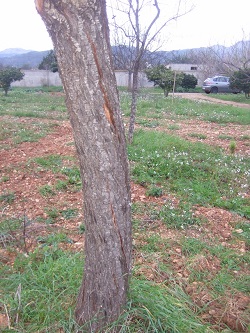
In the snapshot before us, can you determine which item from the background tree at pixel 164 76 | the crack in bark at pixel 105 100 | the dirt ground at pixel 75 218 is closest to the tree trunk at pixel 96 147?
the crack in bark at pixel 105 100

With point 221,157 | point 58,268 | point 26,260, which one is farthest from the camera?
point 221,157

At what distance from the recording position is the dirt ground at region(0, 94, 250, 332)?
2543 millimetres

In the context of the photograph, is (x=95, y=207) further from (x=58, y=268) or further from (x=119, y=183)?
(x=58, y=268)

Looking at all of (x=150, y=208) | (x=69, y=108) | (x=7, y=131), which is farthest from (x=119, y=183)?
(x=7, y=131)

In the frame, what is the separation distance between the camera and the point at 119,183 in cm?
188

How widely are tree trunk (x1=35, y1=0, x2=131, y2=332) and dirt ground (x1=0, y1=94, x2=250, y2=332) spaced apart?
67 cm

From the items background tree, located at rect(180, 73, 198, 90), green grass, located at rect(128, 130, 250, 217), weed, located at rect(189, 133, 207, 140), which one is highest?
green grass, located at rect(128, 130, 250, 217)

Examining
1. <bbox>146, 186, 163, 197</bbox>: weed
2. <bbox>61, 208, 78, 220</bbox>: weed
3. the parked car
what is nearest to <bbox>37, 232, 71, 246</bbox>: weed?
<bbox>61, 208, 78, 220</bbox>: weed

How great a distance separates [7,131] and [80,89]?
6.73m

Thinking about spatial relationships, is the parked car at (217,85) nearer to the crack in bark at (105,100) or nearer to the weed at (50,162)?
the weed at (50,162)

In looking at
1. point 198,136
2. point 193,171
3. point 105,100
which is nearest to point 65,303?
point 105,100

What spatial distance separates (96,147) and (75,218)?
7.40ft

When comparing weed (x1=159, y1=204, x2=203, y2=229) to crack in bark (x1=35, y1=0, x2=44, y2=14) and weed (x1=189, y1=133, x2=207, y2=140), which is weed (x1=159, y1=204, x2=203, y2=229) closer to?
crack in bark (x1=35, y1=0, x2=44, y2=14)

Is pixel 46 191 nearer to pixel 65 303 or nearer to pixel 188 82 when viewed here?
pixel 65 303
